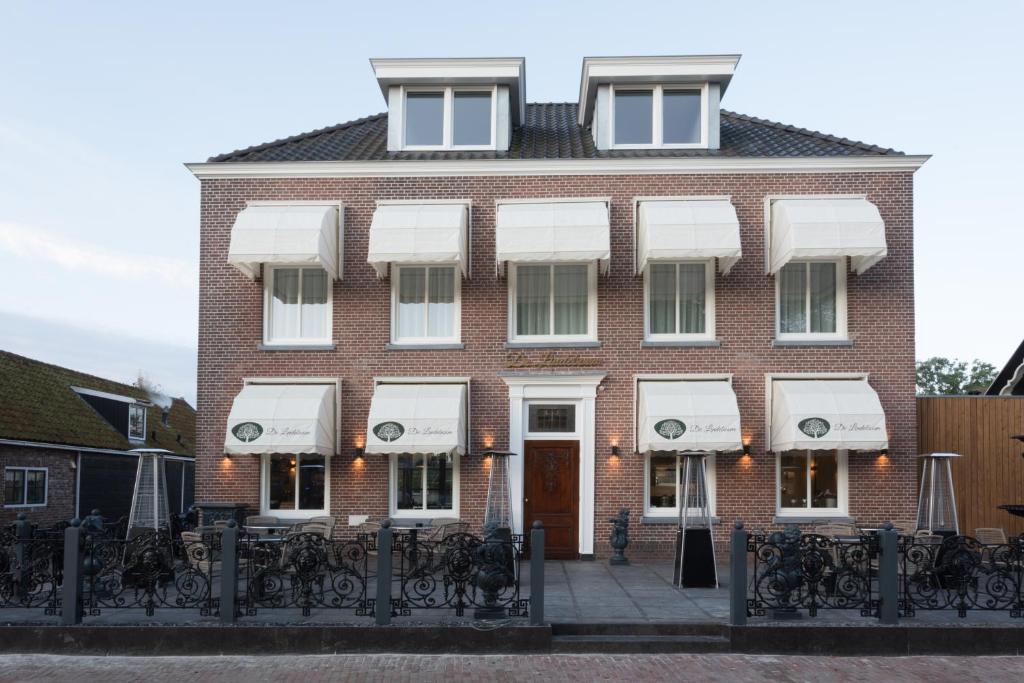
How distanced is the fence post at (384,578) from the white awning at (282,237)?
765cm

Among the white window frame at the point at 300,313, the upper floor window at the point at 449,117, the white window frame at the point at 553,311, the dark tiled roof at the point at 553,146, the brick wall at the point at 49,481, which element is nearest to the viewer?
the white window frame at the point at 553,311

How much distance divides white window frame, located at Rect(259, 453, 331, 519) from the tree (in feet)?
141

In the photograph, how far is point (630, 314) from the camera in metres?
18.3

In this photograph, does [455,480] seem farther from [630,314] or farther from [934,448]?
[934,448]

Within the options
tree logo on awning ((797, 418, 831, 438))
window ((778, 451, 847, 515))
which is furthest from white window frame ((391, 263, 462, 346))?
window ((778, 451, 847, 515))

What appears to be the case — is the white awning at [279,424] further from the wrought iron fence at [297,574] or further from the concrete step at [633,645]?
the concrete step at [633,645]

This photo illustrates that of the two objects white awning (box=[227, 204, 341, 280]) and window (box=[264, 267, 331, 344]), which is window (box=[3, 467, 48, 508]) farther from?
white awning (box=[227, 204, 341, 280])

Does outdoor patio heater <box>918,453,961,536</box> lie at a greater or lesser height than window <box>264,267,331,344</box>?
lesser

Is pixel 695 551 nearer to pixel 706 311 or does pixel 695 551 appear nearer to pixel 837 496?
pixel 837 496

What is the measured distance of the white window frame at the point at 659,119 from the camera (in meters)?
19.2

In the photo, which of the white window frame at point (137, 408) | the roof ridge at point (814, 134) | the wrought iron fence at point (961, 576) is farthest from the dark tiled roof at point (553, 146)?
the white window frame at point (137, 408)

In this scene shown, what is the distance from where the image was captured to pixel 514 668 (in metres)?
10.6

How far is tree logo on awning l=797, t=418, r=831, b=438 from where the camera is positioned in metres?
17.0

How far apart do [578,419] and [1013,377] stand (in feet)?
41.8
